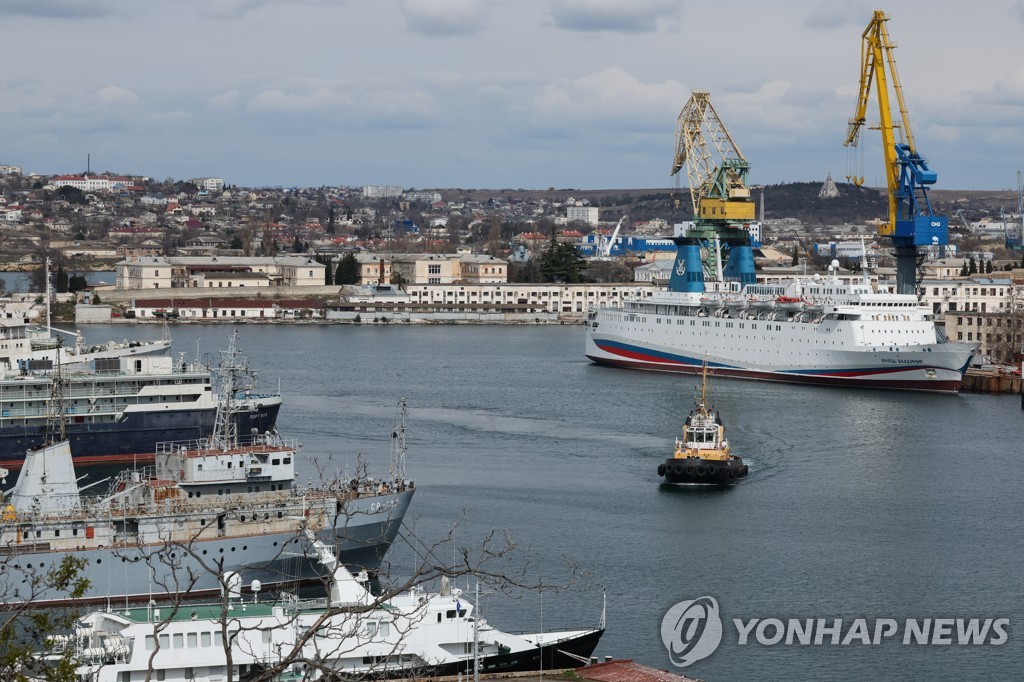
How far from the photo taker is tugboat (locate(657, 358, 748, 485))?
23.9m

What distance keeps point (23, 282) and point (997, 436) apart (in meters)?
66.2

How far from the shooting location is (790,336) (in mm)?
41188

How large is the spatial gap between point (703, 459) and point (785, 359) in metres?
Result: 17.6

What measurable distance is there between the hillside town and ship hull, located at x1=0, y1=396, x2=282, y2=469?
22608mm

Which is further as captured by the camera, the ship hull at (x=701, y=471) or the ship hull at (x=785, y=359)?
the ship hull at (x=785, y=359)

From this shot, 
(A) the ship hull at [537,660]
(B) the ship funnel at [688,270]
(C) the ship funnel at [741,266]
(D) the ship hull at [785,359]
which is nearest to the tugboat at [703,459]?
(A) the ship hull at [537,660]

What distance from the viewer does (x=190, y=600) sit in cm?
1565

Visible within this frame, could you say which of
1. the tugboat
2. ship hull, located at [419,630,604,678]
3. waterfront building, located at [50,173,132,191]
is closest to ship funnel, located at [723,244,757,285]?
the tugboat

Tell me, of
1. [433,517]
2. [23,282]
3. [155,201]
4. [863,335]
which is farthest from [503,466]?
[155,201]

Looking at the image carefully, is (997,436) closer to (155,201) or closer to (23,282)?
(23,282)

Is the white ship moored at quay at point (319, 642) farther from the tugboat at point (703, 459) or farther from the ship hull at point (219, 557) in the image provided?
the tugboat at point (703, 459)

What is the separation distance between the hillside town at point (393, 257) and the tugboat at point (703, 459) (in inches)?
787

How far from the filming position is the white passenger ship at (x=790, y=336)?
127 feet

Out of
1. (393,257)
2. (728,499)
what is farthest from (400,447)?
(393,257)
